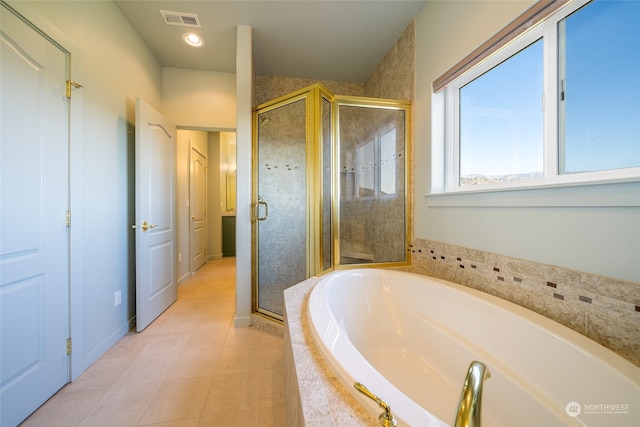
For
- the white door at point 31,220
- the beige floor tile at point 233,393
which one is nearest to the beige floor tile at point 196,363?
the beige floor tile at point 233,393

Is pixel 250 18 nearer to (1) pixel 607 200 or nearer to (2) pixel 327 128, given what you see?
(2) pixel 327 128

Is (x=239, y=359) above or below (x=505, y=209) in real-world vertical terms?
below

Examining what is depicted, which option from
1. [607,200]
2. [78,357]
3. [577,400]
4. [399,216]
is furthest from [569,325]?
[78,357]

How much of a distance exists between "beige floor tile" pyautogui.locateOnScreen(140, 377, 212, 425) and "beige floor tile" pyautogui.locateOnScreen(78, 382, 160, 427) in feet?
0.14

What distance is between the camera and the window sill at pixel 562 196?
30.0 inches

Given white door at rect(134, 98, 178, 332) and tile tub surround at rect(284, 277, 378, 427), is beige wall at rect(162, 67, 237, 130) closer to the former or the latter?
white door at rect(134, 98, 178, 332)

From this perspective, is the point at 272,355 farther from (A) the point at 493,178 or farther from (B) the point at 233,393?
(A) the point at 493,178

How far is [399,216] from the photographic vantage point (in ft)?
6.76

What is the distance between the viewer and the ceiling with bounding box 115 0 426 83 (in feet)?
5.66

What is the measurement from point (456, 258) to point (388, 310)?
567 millimetres

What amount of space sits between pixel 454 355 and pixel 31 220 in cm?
228

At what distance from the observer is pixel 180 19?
1849 mm

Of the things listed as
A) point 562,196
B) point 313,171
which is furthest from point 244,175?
point 562,196

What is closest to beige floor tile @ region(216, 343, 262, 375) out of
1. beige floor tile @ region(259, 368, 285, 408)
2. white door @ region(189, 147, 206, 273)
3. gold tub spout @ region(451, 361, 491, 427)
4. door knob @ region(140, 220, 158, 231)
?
beige floor tile @ region(259, 368, 285, 408)
